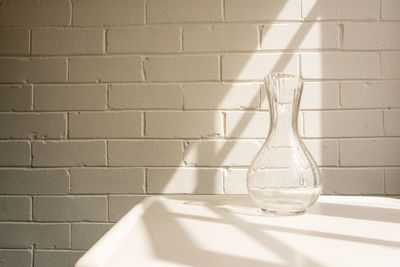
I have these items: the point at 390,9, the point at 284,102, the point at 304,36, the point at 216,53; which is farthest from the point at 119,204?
the point at 390,9

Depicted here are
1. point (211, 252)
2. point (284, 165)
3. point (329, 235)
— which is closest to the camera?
point (211, 252)

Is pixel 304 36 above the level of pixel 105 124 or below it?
above

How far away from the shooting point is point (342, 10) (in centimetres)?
133

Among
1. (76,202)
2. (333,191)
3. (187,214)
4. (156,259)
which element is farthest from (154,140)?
(156,259)

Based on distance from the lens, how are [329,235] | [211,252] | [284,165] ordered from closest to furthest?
1. [211,252]
2. [329,235]
3. [284,165]

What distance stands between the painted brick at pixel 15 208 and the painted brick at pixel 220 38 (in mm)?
788

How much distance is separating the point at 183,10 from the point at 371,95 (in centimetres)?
72

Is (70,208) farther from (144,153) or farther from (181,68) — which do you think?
(181,68)

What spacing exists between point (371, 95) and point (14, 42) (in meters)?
1.28

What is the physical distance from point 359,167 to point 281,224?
67 centimetres

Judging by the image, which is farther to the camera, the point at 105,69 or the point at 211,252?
the point at 105,69

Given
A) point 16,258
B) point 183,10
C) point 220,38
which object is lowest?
point 16,258

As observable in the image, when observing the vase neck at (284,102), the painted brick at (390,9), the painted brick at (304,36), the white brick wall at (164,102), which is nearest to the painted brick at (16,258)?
the white brick wall at (164,102)

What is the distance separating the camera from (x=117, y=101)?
4.42 ft
